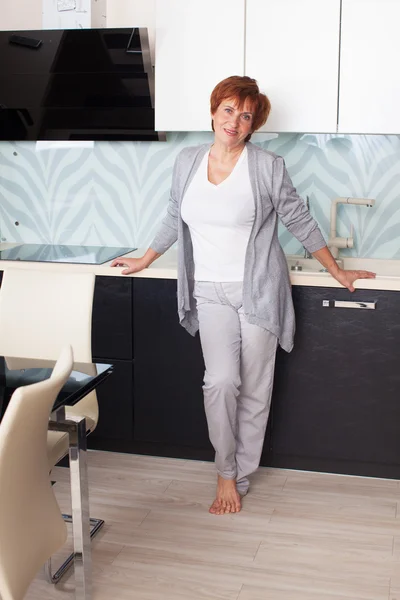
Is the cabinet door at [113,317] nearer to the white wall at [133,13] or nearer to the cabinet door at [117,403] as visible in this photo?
the cabinet door at [117,403]

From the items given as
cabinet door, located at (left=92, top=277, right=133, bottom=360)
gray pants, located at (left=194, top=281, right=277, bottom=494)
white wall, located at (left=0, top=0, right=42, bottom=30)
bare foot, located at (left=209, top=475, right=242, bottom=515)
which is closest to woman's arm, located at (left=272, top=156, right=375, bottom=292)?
gray pants, located at (left=194, top=281, right=277, bottom=494)

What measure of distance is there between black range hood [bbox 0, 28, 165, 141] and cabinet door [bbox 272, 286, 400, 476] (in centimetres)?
106

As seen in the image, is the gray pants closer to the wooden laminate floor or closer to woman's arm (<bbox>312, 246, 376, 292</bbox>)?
the wooden laminate floor

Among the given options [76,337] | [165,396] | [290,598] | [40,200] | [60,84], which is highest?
[60,84]

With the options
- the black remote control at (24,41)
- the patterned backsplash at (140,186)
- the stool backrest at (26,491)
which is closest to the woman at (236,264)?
the patterned backsplash at (140,186)

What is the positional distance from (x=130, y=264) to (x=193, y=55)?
0.86 metres

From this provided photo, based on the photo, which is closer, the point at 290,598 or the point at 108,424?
the point at 290,598

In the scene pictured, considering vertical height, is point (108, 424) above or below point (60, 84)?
below

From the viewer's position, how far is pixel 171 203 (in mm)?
2924

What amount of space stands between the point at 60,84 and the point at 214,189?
1018 millimetres

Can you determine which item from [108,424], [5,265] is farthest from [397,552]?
[5,265]

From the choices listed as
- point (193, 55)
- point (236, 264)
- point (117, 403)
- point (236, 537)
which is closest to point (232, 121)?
point (236, 264)

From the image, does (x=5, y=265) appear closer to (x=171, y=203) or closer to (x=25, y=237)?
(x=25, y=237)

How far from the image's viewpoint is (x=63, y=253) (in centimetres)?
353
